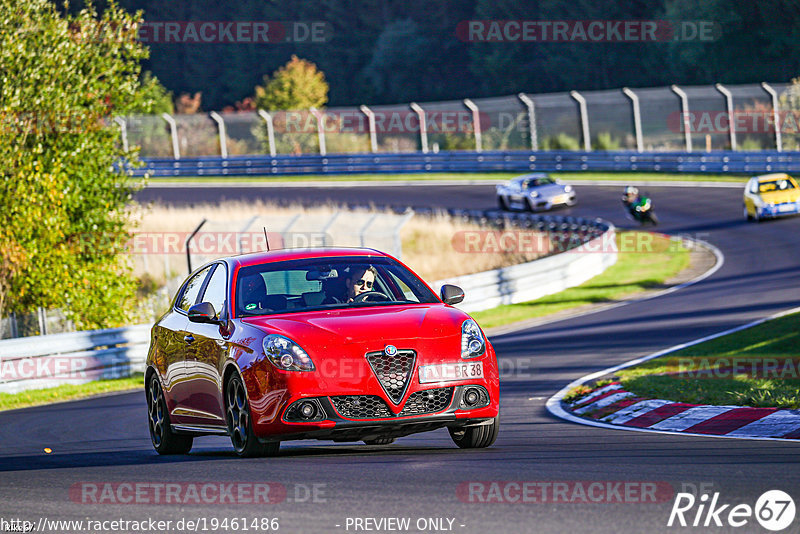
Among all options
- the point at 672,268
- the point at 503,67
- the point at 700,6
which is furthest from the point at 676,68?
the point at 672,268

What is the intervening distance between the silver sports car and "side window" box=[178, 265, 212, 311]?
30086 millimetres

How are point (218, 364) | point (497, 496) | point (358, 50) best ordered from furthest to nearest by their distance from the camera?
point (358, 50) < point (218, 364) < point (497, 496)

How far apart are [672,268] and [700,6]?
42.5 m

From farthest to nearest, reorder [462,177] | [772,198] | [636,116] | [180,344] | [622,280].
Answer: [462,177], [636,116], [772,198], [622,280], [180,344]

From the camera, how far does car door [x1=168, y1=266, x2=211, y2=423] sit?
9633 mm

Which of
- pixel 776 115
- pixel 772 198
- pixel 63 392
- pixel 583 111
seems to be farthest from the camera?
pixel 583 111

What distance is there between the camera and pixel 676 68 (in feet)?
235

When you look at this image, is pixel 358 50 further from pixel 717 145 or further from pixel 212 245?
pixel 212 245

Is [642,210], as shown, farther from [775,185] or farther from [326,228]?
[326,228]

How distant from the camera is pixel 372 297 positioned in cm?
926

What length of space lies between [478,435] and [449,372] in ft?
2.75

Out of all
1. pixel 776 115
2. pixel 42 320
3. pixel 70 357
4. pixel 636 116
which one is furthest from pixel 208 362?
pixel 636 116

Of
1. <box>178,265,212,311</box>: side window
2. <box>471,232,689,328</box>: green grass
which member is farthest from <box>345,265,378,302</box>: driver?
<box>471,232,689,328</box>: green grass

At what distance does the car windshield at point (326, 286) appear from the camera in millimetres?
9070
